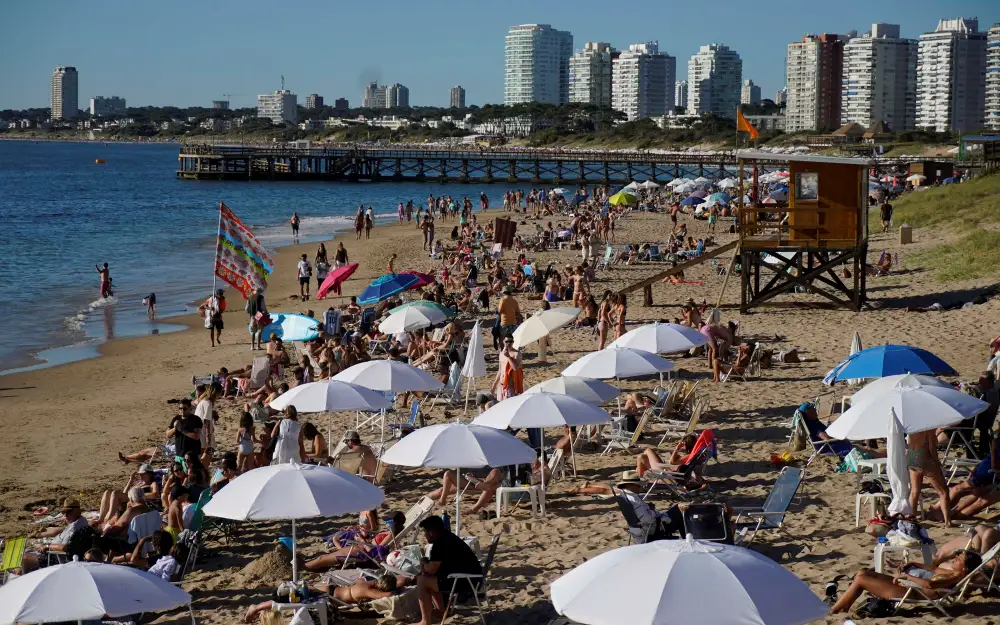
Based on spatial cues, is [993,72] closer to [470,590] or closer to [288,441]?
[288,441]

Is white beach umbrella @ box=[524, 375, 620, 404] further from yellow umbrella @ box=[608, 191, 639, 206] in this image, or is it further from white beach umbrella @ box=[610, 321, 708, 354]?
yellow umbrella @ box=[608, 191, 639, 206]

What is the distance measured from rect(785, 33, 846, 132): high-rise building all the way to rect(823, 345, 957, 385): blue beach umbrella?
15916 cm

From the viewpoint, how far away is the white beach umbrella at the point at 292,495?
7422 mm

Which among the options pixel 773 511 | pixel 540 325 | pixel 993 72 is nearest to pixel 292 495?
pixel 773 511

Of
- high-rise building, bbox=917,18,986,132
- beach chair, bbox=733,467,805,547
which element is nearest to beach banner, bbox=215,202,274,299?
beach chair, bbox=733,467,805,547

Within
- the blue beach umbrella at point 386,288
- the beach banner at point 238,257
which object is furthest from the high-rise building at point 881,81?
the beach banner at point 238,257

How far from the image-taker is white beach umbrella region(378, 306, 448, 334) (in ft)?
52.6

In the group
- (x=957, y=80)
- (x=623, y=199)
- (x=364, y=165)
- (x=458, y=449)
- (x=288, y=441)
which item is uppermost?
(x=957, y=80)

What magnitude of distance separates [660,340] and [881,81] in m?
162

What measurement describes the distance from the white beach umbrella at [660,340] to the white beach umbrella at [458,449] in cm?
429

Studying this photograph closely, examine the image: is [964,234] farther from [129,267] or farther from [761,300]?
[129,267]

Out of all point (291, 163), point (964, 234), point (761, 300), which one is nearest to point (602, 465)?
point (761, 300)

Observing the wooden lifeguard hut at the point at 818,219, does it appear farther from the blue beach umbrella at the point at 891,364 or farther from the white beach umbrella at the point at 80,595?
the white beach umbrella at the point at 80,595

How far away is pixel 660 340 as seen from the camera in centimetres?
1280
